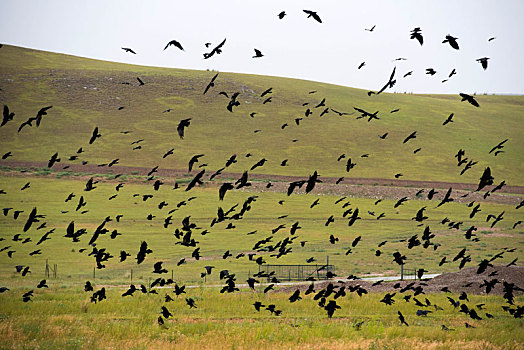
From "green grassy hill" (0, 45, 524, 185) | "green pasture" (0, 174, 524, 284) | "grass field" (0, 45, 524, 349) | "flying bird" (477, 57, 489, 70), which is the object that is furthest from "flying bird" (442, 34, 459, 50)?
"green grassy hill" (0, 45, 524, 185)

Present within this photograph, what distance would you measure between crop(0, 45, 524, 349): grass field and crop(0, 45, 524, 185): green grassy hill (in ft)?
1.74

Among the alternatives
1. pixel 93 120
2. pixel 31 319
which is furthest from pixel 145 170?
pixel 31 319

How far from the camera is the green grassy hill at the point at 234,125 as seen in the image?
88.6m

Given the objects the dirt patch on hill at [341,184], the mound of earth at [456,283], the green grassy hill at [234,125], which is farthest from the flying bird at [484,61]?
the green grassy hill at [234,125]

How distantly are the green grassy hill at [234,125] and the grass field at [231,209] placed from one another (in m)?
0.53

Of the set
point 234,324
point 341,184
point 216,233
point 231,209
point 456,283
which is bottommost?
point 234,324

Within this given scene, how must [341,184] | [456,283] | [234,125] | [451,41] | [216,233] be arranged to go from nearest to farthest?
1. [451,41]
2. [456,283]
3. [216,233]
4. [341,184]
5. [234,125]

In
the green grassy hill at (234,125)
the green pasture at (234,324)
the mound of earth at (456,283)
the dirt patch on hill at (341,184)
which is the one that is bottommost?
the green pasture at (234,324)

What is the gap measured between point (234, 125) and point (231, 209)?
287ft

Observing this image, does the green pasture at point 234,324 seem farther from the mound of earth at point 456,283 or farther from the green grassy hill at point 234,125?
the green grassy hill at point 234,125

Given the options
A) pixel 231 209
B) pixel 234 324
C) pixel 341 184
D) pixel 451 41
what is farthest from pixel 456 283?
pixel 341 184

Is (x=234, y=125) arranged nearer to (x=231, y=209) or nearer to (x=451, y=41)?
(x=231, y=209)

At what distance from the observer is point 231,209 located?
63.0ft

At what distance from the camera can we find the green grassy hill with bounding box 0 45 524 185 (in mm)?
88625
